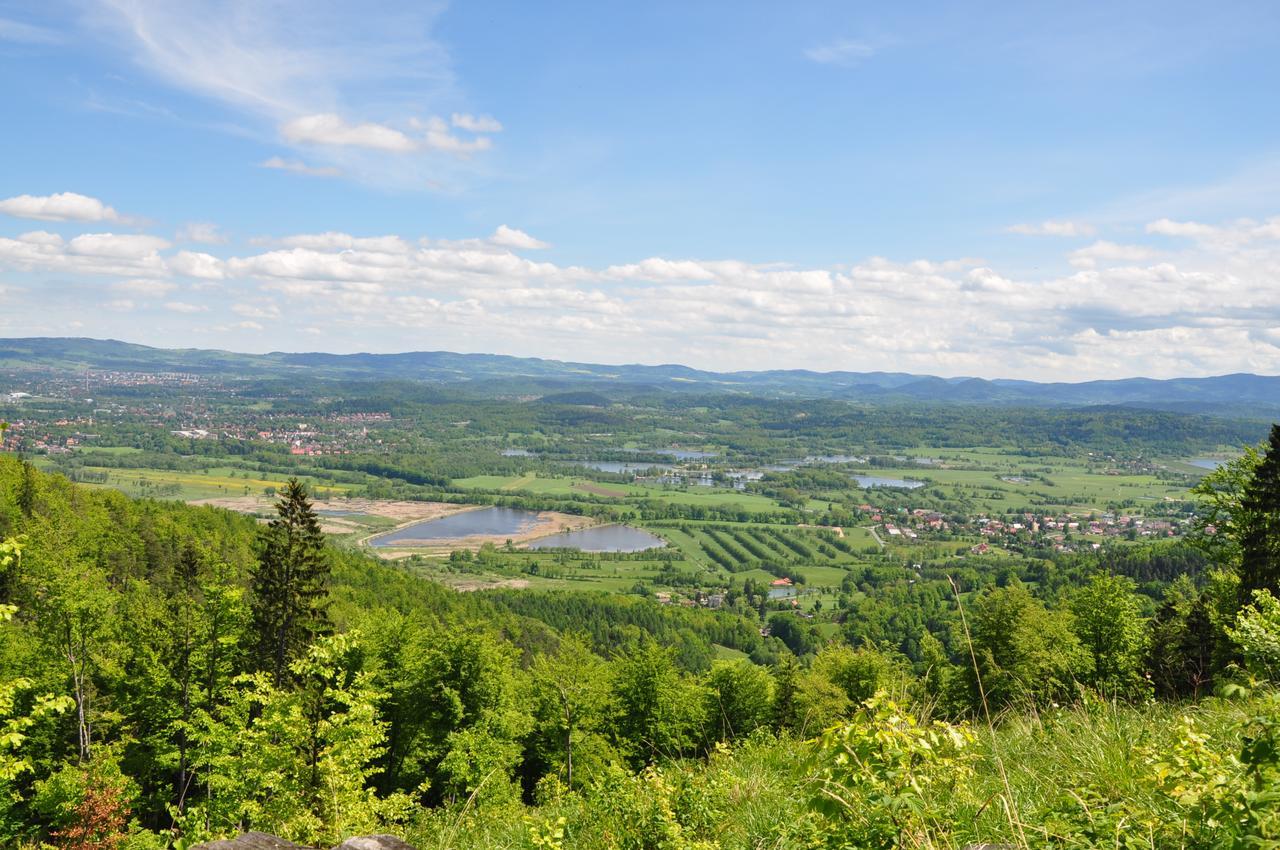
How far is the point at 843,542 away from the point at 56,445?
658 feet

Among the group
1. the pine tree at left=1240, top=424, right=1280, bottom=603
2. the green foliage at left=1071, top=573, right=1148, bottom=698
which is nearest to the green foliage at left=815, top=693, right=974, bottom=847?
the pine tree at left=1240, top=424, right=1280, bottom=603

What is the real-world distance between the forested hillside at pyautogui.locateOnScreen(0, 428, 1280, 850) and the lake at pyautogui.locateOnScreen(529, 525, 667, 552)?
79.3 metres

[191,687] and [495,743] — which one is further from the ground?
[191,687]

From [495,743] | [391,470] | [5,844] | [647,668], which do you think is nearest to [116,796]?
[5,844]

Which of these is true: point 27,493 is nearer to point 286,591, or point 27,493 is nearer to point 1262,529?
point 286,591

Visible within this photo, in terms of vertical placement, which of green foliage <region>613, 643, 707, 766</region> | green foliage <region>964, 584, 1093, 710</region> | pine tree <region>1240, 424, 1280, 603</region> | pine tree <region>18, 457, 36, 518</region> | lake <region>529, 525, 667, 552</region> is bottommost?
lake <region>529, 525, 667, 552</region>

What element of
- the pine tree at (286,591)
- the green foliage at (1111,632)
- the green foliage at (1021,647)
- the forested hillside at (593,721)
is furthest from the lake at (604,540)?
the green foliage at (1111,632)

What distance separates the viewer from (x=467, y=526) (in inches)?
5369

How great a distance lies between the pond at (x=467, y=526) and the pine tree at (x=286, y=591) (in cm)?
9316

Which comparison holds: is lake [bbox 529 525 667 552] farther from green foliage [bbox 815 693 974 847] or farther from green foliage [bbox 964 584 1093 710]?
green foliage [bbox 815 693 974 847]

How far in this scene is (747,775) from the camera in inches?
263

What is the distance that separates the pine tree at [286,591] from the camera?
75.6 feet

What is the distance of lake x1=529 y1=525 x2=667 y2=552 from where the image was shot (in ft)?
397

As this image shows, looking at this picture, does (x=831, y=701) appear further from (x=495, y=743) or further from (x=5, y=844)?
(x=5, y=844)
